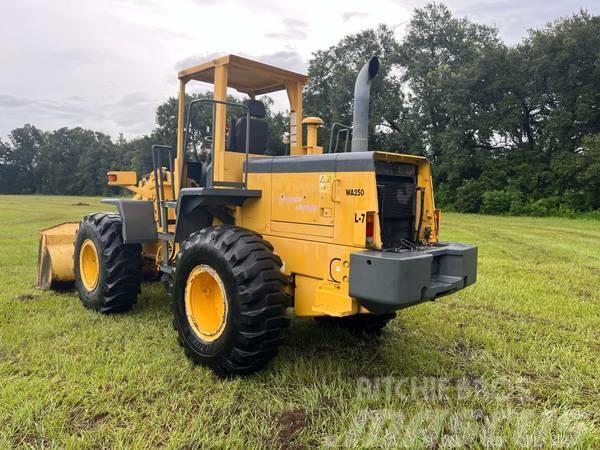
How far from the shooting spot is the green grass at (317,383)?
3037mm

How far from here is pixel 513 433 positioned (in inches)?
120

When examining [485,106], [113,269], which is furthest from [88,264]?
[485,106]

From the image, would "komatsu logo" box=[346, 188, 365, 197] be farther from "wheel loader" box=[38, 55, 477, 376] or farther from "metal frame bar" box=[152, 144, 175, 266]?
"metal frame bar" box=[152, 144, 175, 266]

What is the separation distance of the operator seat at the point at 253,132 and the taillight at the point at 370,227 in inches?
70.8

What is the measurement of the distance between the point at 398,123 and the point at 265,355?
31.2 metres

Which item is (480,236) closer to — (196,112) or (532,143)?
(196,112)

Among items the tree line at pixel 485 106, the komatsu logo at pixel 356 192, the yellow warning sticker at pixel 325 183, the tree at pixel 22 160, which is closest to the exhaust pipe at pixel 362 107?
Answer: the yellow warning sticker at pixel 325 183

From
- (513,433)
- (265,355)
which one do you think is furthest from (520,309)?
(265,355)

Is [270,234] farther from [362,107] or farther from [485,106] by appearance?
[485,106]

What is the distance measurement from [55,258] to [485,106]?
2846cm

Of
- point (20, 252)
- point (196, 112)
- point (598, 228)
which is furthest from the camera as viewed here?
point (598, 228)

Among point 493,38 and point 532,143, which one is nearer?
point 532,143

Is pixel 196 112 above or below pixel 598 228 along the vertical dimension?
above

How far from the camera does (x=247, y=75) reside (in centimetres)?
511
